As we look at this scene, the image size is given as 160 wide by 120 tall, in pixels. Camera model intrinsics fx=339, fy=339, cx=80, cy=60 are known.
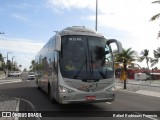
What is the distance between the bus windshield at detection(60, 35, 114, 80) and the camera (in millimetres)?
14109

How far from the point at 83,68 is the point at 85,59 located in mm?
416

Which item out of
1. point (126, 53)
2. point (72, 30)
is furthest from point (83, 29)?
point (126, 53)

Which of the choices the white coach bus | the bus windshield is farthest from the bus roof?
the bus windshield

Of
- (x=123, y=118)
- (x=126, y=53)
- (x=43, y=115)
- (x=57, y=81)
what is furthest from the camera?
(x=126, y=53)

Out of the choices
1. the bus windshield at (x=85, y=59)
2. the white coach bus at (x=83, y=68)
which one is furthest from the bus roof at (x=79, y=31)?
the bus windshield at (x=85, y=59)

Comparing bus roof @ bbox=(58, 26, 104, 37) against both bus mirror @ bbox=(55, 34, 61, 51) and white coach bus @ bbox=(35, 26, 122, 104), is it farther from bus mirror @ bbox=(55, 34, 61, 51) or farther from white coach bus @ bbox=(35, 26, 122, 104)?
bus mirror @ bbox=(55, 34, 61, 51)

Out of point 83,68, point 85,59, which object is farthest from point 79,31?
point 83,68

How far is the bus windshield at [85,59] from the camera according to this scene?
14.1m

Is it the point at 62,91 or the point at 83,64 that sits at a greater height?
the point at 83,64

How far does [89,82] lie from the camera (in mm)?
13969

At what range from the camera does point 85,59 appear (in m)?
14.3

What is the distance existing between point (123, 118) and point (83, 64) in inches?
116

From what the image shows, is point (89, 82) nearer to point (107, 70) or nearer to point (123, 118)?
point (107, 70)

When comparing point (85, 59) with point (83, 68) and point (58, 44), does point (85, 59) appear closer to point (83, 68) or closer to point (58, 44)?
point (83, 68)
